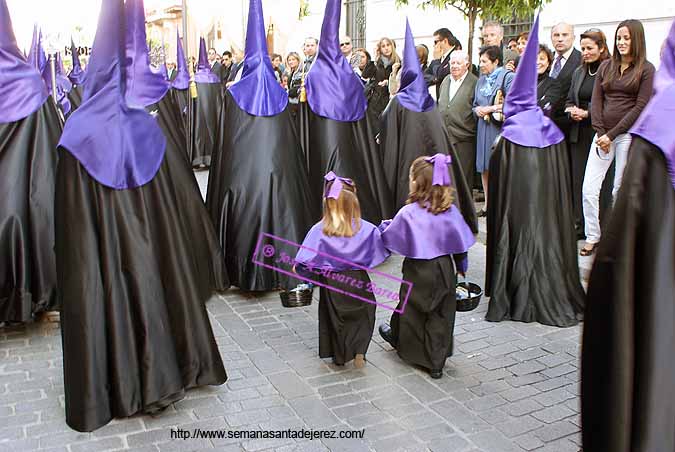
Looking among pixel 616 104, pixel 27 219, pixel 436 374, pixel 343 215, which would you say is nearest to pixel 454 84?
pixel 616 104

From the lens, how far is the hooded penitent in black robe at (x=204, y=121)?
1354 centimetres

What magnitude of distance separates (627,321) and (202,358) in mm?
2509

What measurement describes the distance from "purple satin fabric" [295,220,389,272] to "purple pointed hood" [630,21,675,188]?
2.42 metres

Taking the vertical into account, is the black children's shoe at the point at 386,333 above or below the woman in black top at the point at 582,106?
below

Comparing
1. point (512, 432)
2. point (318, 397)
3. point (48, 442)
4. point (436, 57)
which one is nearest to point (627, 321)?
point (512, 432)

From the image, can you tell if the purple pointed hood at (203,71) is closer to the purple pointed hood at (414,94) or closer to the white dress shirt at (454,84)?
the white dress shirt at (454,84)

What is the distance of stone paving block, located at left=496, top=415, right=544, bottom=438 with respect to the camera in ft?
12.2

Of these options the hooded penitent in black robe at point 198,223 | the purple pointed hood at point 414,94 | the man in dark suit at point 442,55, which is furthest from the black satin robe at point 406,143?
the man in dark suit at point 442,55

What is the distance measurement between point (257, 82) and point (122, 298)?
2894 mm

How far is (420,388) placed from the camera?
14.1 ft

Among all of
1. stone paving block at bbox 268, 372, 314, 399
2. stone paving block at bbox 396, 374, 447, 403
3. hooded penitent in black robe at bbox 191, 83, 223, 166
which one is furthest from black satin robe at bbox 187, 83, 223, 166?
stone paving block at bbox 396, 374, 447, 403

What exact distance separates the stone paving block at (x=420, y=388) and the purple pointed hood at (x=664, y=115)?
7.79 feet

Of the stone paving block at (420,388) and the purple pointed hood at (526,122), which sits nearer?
the stone paving block at (420,388)

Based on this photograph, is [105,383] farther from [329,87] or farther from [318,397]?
[329,87]
